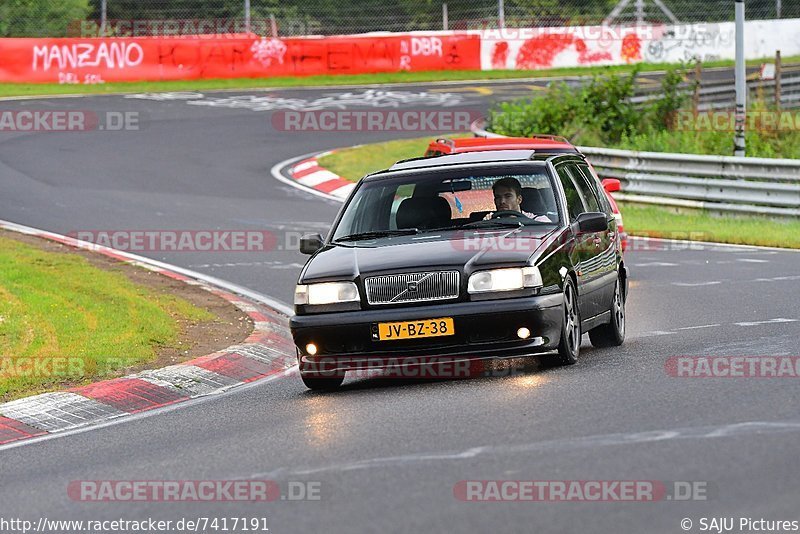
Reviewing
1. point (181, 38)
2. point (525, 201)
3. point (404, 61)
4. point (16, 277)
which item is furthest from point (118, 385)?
point (404, 61)

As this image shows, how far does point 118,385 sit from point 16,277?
4.51m

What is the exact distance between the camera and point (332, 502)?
598cm

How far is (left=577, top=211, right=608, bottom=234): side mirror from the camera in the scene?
988cm

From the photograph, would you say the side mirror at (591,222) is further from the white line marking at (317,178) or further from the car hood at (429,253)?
the white line marking at (317,178)

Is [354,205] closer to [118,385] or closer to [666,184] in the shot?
[118,385]

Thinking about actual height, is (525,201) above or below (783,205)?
above

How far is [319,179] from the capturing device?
2562 centimetres

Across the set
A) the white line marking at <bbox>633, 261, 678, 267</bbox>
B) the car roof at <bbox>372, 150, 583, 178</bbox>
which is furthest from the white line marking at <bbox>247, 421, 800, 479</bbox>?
the white line marking at <bbox>633, 261, 678, 267</bbox>

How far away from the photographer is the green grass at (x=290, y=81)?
127ft

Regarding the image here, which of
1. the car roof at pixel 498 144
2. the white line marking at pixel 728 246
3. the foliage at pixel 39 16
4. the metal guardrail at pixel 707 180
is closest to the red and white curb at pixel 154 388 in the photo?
the car roof at pixel 498 144

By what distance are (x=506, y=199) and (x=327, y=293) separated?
1675 millimetres

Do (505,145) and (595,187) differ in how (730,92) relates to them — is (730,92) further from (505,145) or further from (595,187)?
(595,187)

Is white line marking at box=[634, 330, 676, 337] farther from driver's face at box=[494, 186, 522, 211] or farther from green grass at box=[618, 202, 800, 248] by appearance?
green grass at box=[618, 202, 800, 248]

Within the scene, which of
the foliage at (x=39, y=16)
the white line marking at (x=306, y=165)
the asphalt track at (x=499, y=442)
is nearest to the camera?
the asphalt track at (x=499, y=442)
